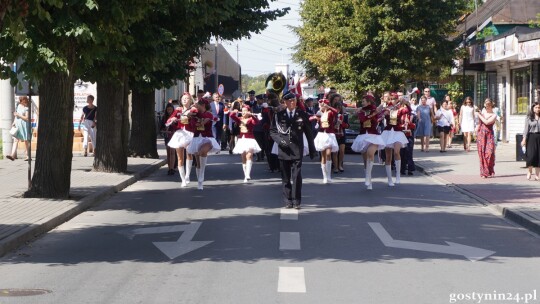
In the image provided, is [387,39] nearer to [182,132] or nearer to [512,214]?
[182,132]

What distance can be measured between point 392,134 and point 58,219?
8496mm

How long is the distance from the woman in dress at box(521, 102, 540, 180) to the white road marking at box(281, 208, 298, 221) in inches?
286

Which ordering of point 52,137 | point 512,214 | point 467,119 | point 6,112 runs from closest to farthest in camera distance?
point 512,214
point 52,137
point 6,112
point 467,119

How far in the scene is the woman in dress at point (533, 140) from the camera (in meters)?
20.7

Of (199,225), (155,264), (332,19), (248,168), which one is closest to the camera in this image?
(155,264)

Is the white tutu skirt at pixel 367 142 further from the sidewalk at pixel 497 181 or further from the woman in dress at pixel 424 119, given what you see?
the woman in dress at pixel 424 119

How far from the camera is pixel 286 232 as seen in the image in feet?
42.0

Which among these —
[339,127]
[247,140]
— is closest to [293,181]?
[247,140]

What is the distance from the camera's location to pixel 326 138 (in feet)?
68.3

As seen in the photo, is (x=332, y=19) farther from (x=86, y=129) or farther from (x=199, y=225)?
(x=199, y=225)

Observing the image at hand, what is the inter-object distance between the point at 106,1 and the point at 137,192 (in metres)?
5.84

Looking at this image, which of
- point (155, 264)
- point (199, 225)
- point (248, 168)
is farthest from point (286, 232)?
point (248, 168)

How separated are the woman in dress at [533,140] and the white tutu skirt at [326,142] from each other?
405cm

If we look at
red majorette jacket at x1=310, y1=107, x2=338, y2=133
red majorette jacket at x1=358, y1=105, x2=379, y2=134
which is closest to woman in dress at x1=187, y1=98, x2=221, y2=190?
red majorette jacket at x1=310, y1=107, x2=338, y2=133
